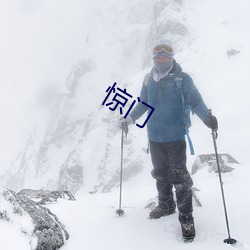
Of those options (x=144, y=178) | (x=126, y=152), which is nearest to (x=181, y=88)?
(x=144, y=178)

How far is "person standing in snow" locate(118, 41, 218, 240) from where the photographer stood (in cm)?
561

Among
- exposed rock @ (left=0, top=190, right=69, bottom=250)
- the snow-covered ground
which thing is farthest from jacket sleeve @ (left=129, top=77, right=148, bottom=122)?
exposed rock @ (left=0, top=190, right=69, bottom=250)

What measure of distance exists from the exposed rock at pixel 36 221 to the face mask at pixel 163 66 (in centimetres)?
281

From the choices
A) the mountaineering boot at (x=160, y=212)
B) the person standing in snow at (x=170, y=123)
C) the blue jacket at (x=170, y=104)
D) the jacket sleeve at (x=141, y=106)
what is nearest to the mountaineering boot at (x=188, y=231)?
the person standing in snow at (x=170, y=123)

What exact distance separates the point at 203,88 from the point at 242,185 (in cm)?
7633

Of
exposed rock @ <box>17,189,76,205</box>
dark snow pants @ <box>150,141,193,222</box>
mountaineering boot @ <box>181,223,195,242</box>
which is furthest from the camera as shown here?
exposed rock @ <box>17,189,76,205</box>

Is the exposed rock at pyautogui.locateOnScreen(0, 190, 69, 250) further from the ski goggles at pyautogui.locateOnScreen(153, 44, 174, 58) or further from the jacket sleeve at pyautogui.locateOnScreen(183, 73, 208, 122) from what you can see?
the ski goggles at pyautogui.locateOnScreen(153, 44, 174, 58)

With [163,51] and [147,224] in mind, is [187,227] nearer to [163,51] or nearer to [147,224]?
[147,224]

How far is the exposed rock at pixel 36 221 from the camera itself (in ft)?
15.7

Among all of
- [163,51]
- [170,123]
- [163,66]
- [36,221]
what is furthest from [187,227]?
[163,51]

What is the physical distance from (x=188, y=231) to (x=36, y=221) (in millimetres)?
2122

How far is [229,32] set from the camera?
100250mm

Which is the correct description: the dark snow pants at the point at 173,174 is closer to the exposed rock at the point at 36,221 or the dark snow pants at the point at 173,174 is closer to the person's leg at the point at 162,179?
the person's leg at the point at 162,179

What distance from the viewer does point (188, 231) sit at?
5336 mm
